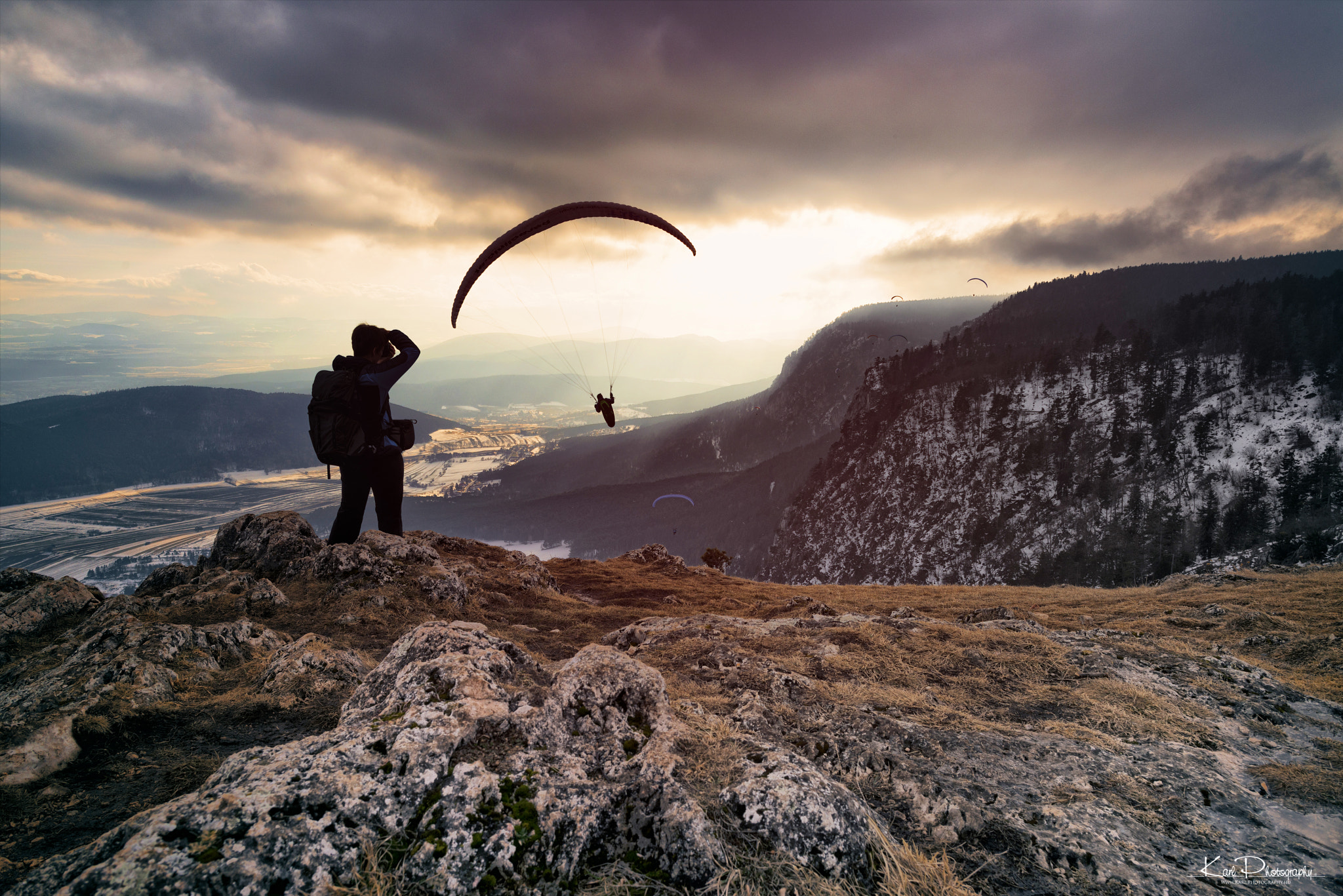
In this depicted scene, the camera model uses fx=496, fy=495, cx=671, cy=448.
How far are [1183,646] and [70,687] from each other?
15.5 m

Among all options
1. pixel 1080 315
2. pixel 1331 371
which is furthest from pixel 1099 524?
pixel 1080 315

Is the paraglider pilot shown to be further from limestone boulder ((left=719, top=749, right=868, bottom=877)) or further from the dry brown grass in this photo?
the dry brown grass

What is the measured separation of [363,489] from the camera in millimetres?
12242

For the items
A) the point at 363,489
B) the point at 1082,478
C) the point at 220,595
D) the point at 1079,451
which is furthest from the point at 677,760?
the point at 1079,451

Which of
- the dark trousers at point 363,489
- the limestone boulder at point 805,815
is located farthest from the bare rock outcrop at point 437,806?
the dark trousers at point 363,489

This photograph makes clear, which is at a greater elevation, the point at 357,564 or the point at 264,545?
the point at 264,545

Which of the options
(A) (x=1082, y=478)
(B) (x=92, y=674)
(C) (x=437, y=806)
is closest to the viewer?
(C) (x=437, y=806)

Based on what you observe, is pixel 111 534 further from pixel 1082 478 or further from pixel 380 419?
pixel 1082 478

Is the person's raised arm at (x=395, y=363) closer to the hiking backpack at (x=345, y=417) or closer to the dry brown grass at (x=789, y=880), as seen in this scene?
the hiking backpack at (x=345, y=417)

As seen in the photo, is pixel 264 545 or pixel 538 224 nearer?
pixel 264 545

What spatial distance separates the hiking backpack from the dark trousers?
1.29 ft

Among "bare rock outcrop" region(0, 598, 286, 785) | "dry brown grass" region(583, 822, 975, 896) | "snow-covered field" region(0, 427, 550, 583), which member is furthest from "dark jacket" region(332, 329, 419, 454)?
"snow-covered field" region(0, 427, 550, 583)
